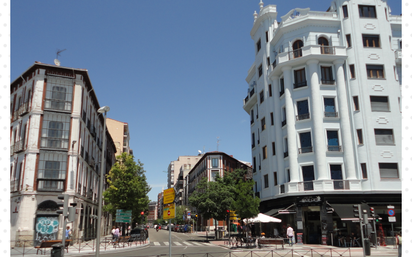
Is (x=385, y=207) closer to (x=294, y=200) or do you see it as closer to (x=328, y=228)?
(x=328, y=228)

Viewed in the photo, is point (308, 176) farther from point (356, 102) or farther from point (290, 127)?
point (356, 102)

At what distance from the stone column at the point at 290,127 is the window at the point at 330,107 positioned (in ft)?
10.9

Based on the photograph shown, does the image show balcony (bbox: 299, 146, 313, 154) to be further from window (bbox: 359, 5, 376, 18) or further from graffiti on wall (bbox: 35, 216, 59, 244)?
graffiti on wall (bbox: 35, 216, 59, 244)

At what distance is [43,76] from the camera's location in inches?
1194

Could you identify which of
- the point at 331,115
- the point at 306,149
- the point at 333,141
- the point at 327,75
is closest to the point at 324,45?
the point at 327,75

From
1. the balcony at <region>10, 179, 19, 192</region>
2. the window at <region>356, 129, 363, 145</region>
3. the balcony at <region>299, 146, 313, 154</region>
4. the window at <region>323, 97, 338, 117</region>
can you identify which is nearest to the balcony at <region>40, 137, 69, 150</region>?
the balcony at <region>10, 179, 19, 192</region>

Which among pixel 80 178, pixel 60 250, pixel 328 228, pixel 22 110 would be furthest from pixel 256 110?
pixel 60 250

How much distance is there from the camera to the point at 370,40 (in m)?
33.6

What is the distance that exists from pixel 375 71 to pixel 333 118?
7.02 m

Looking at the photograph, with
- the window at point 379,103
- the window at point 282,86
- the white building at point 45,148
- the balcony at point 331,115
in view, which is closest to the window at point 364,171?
the balcony at point 331,115

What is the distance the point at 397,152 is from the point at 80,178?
32.0 metres

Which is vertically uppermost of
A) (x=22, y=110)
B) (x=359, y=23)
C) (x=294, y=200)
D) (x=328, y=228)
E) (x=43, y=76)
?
(x=359, y=23)

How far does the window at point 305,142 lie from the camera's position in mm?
31719

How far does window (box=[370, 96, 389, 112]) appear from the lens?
104ft
